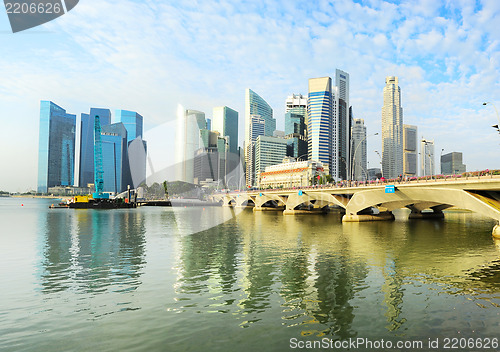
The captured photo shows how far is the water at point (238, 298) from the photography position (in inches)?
470

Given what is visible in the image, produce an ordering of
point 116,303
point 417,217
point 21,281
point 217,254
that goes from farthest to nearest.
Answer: point 417,217
point 217,254
point 21,281
point 116,303

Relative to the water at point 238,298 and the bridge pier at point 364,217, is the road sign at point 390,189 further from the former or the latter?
the water at point 238,298

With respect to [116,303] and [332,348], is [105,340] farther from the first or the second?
[332,348]

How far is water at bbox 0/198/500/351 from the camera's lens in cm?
1195

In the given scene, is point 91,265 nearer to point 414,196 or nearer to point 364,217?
point 414,196

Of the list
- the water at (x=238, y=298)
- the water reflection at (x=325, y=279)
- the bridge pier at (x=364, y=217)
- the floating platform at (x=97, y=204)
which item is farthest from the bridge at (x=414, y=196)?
the floating platform at (x=97, y=204)

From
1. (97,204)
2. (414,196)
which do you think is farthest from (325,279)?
(97,204)

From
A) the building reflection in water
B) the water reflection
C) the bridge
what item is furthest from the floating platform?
the water reflection

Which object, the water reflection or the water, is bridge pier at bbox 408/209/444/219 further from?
the water

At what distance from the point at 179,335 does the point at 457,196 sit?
46.0 metres

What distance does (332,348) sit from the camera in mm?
10852

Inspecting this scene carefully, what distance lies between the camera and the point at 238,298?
1655 centimetres

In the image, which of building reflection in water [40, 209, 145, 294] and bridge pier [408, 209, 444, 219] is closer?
building reflection in water [40, 209, 145, 294]

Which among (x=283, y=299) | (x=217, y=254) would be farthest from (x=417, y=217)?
(x=283, y=299)
